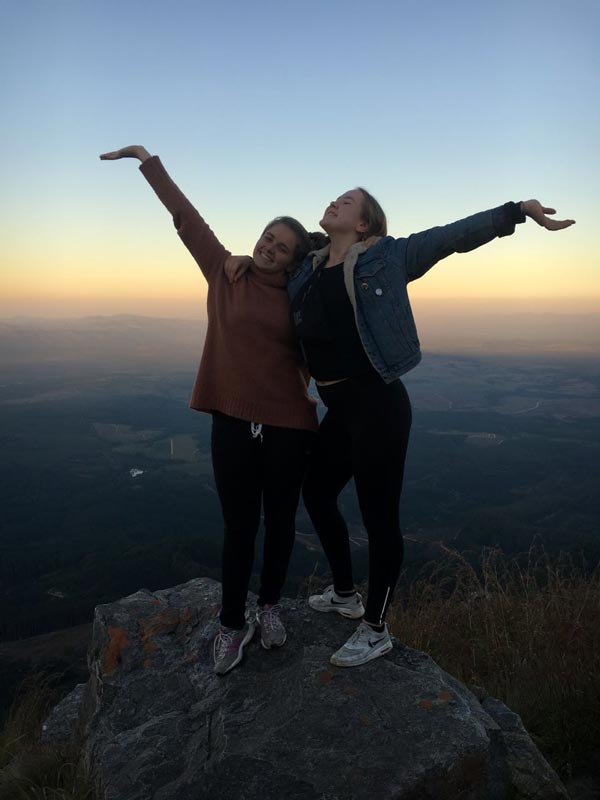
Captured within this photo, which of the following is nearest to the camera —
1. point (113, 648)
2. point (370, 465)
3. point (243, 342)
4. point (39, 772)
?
point (39, 772)

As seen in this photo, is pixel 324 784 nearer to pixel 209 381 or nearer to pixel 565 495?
pixel 209 381

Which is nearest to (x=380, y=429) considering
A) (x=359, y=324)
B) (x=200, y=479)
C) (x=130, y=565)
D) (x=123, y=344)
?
(x=359, y=324)

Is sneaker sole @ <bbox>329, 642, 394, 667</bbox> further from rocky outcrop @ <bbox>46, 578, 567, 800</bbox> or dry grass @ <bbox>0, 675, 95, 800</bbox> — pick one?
dry grass @ <bbox>0, 675, 95, 800</bbox>

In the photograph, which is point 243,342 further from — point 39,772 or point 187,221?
point 39,772

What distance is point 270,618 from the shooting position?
284 centimetres

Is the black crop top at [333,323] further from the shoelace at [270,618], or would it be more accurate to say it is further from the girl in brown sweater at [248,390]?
the shoelace at [270,618]

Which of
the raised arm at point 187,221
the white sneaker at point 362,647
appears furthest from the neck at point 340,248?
the white sneaker at point 362,647

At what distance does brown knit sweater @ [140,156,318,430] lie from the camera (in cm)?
256

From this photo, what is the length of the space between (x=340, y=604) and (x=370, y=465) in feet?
3.51

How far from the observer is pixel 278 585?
2.87 m

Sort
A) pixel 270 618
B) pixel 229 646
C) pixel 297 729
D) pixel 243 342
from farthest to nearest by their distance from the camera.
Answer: pixel 270 618
pixel 229 646
pixel 243 342
pixel 297 729

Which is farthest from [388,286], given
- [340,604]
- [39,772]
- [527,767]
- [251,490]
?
[39,772]

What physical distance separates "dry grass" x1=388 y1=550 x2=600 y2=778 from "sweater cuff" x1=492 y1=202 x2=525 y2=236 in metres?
2.21

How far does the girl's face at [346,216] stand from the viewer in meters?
2.51
